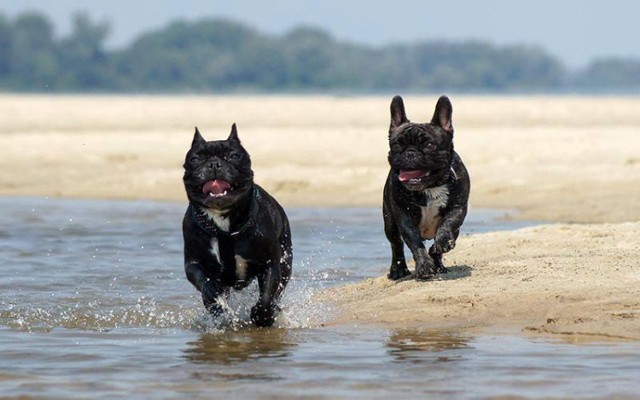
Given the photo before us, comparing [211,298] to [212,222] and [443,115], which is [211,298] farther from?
[443,115]

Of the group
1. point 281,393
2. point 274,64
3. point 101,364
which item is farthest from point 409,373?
point 274,64

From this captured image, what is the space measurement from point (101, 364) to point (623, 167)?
13.6m

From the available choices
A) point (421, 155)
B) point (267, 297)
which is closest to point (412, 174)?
point (421, 155)

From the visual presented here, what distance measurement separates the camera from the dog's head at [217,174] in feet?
28.2

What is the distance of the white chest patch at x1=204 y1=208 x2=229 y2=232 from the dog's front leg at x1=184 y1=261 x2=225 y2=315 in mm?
307

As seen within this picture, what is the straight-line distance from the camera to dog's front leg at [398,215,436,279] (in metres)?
10.0

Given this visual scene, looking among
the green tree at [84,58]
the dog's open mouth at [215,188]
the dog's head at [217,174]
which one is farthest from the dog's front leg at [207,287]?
the green tree at [84,58]

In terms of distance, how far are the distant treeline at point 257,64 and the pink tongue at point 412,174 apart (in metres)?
103

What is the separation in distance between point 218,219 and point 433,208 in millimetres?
1883

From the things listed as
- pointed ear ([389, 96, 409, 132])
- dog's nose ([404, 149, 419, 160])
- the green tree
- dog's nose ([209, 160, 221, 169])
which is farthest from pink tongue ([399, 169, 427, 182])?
the green tree

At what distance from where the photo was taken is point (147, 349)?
27.8 feet

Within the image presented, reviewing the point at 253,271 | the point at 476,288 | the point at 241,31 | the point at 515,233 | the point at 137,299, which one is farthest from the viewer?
the point at 241,31

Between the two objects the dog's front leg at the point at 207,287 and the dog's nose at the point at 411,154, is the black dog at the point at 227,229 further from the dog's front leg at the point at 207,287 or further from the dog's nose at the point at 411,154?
the dog's nose at the point at 411,154

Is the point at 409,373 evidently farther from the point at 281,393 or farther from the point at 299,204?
the point at 299,204
